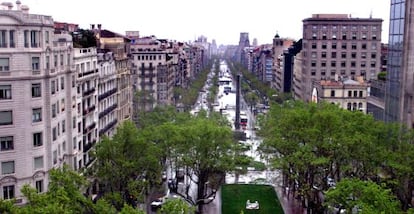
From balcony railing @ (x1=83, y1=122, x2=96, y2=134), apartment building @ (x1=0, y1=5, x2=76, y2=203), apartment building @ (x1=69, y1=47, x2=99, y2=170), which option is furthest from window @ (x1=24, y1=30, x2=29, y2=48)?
balcony railing @ (x1=83, y1=122, x2=96, y2=134)

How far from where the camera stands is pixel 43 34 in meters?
48.4

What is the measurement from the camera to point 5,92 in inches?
1801

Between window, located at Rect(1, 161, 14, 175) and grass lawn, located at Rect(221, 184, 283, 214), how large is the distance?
22.4m

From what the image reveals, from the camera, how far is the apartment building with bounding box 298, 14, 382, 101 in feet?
410

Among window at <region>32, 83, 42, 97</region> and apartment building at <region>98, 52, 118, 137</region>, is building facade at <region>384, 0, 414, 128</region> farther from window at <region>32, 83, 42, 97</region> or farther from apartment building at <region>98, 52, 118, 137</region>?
window at <region>32, 83, 42, 97</region>

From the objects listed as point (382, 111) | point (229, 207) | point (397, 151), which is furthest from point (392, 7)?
point (229, 207)

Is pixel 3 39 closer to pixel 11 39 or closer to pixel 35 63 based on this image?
pixel 11 39

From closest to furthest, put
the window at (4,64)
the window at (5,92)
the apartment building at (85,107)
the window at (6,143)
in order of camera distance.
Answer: the window at (4,64) < the window at (5,92) < the window at (6,143) < the apartment building at (85,107)

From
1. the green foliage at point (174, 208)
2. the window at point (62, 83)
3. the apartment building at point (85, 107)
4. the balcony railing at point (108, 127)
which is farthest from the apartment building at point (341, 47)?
the green foliage at point (174, 208)

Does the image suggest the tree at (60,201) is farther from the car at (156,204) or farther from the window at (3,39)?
the car at (156,204)

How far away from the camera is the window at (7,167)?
46.1 metres

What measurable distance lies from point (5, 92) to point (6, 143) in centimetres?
417

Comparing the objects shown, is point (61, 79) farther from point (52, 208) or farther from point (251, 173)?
point (251, 173)

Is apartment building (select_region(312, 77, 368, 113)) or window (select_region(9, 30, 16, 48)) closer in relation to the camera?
window (select_region(9, 30, 16, 48))
